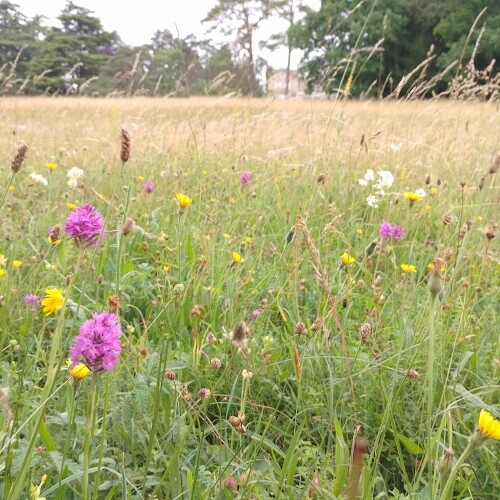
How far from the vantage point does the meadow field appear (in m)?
0.77

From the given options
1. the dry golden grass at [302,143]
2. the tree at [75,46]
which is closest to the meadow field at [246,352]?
the dry golden grass at [302,143]

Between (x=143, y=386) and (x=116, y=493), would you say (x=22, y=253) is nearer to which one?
(x=143, y=386)

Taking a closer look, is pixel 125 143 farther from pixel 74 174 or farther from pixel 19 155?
pixel 74 174

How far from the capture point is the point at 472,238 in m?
2.22

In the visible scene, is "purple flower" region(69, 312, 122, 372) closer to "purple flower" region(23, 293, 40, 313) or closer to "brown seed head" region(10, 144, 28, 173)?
"brown seed head" region(10, 144, 28, 173)

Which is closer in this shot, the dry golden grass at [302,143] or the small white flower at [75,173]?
the small white flower at [75,173]

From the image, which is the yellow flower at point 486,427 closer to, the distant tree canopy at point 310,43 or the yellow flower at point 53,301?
the yellow flower at point 53,301

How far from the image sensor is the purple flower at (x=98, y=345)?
0.64 meters

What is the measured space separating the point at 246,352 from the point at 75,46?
31.0m

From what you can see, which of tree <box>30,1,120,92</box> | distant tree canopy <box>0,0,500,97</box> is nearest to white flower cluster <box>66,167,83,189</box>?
distant tree canopy <box>0,0,500,97</box>

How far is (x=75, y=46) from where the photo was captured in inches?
1101

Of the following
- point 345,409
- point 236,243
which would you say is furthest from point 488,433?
point 236,243

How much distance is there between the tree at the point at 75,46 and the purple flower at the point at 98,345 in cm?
2454

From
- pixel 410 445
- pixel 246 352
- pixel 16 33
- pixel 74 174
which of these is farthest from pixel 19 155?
pixel 16 33
